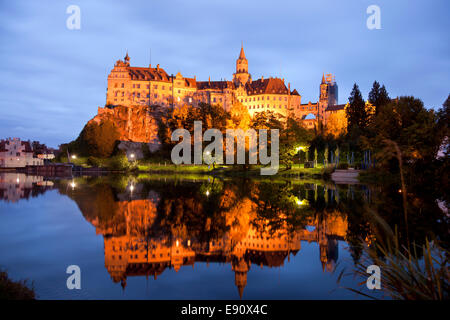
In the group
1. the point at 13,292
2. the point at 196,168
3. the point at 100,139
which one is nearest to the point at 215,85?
the point at 100,139

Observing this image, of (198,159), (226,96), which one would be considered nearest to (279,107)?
(226,96)

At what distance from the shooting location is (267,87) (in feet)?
392

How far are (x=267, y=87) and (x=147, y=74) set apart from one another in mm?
46785

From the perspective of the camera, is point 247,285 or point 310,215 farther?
point 310,215

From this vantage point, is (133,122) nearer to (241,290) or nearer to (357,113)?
(357,113)

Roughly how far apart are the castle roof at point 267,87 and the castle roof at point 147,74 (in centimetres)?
3468

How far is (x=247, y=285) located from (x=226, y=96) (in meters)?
116

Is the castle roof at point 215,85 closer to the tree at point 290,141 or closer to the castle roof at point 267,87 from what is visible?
the castle roof at point 267,87

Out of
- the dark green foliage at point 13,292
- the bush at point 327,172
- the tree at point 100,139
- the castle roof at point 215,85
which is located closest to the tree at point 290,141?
the bush at point 327,172

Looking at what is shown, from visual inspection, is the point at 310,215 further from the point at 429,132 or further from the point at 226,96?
the point at 226,96

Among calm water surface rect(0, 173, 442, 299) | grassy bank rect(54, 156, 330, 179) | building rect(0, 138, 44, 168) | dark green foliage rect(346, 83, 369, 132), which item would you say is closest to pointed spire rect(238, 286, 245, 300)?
calm water surface rect(0, 173, 442, 299)

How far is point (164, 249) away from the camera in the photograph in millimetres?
7965

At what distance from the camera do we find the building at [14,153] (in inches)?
3051
